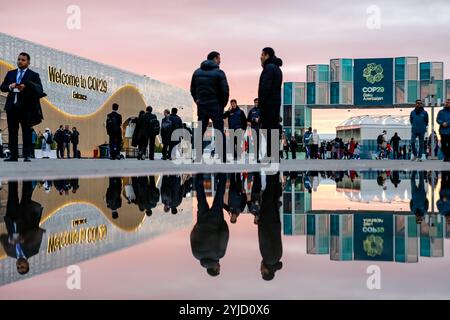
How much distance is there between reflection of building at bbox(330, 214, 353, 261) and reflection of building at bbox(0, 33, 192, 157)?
26.9 meters

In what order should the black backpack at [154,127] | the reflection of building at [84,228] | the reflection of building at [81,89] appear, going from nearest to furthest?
the reflection of building at [84,228] < the black backpack at [154,127] < the reflection of building at [81,89]

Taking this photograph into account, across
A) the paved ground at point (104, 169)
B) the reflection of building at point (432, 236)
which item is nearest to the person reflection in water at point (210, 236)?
the reflection of building at point (432, 236)

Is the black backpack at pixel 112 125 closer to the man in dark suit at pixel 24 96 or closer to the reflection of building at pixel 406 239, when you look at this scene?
the man in dark suit at pixel 24 96

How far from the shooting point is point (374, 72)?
58.7 m

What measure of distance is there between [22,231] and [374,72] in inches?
2228

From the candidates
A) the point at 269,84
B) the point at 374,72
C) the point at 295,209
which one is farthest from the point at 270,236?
the point at 374,72

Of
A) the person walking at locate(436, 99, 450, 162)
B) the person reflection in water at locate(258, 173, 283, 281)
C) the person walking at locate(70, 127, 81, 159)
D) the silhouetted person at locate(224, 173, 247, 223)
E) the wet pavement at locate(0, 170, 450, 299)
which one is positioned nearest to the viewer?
the wet pavement at locate(0, 170, 450, 299)

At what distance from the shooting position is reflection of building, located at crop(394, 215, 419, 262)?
3.29m

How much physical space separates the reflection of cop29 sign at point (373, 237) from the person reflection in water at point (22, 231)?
1504mm

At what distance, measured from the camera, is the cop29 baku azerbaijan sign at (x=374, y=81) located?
58469mm

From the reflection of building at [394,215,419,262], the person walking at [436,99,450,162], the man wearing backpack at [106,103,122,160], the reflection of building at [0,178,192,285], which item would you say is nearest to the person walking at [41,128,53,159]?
the man wearing backpack at [106,103,122,160]

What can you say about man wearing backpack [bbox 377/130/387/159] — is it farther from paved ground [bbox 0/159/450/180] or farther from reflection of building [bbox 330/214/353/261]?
reflection of building [bbox 330/214/353/261]
